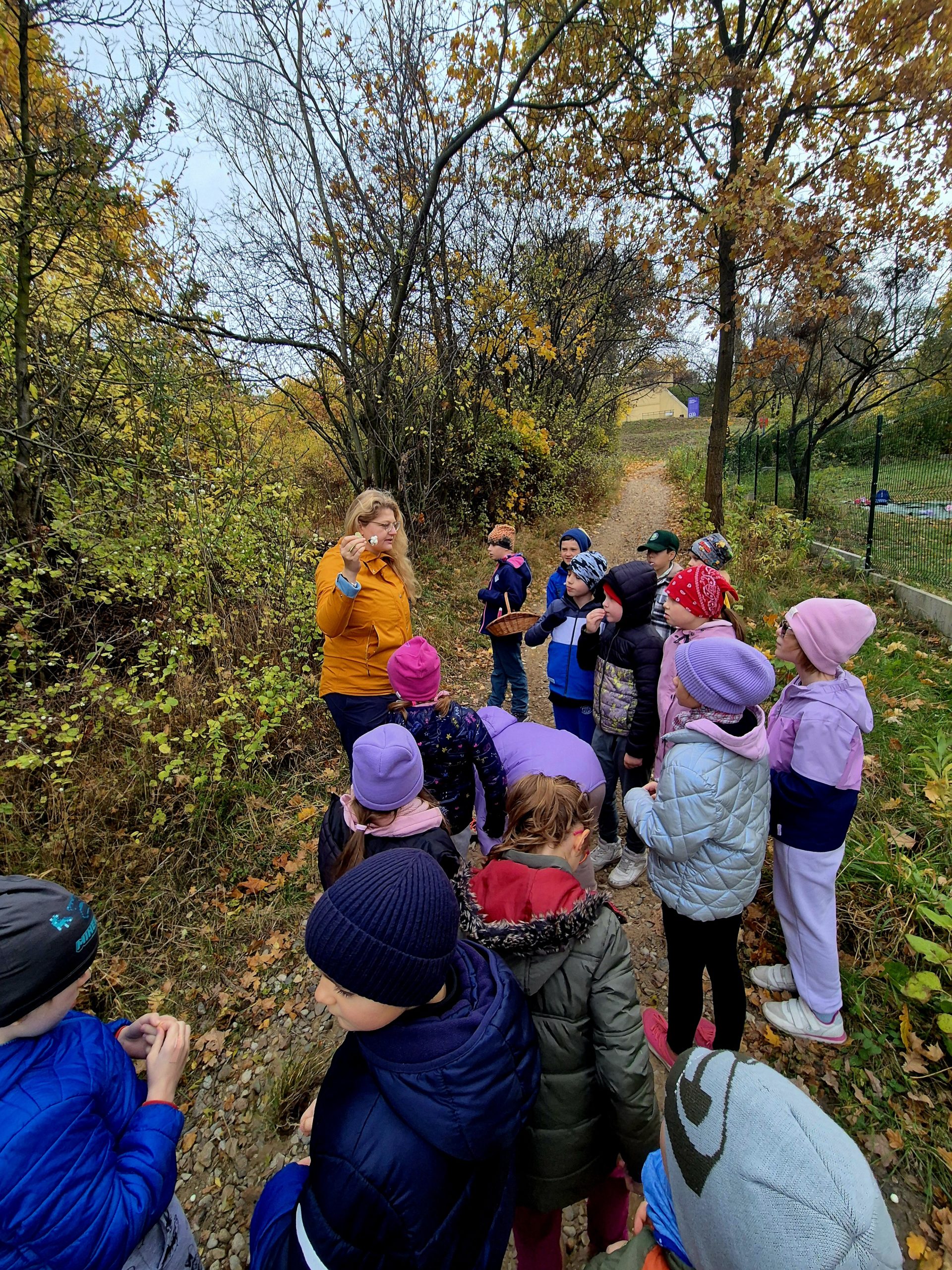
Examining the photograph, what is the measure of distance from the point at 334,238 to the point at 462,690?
588cm

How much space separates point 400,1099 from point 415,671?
1.59m

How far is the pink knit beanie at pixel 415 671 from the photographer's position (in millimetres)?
2432

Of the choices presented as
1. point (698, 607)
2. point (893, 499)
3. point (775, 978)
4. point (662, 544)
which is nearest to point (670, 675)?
point (698, 607)

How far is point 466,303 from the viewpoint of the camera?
774cm

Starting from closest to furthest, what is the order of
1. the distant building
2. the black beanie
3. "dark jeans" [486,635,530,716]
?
the black beanie
"dark jeans" [486,635,530,716]
the distant building

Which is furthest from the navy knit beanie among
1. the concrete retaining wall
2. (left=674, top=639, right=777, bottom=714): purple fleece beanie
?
the concrete retaining wall

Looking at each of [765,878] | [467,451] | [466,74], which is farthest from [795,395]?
[765,878]

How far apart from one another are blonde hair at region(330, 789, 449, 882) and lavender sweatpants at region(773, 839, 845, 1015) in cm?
154

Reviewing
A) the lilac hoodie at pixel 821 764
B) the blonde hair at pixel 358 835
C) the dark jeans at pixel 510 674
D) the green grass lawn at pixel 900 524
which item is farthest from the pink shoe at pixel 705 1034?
the green grass lawn at pixel 900 524

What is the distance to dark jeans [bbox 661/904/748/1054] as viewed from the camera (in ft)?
6.80

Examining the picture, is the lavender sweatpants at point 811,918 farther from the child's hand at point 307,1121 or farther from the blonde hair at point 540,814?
the child's hand at point 307,1121

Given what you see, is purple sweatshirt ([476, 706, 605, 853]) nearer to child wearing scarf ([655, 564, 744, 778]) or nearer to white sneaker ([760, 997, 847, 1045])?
child wearing scarf ([655, 564, 744, 778])

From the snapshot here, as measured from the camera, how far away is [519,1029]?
4.00 ft

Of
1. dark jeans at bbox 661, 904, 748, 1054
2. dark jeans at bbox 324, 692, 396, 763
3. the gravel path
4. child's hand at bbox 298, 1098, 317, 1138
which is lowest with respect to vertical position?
the gravel path
